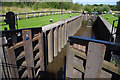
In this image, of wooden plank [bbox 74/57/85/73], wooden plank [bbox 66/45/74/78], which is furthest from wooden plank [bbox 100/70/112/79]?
wooden plank [bbox 66/45/74/78]

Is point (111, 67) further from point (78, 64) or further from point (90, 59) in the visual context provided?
point (78, 64)

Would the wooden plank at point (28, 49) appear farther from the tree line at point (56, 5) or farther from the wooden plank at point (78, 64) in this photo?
the tree line at point (56, 5)

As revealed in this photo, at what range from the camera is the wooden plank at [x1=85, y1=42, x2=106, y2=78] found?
7.63 ft

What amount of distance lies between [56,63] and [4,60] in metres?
4.77

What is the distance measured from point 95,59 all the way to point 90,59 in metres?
0.13

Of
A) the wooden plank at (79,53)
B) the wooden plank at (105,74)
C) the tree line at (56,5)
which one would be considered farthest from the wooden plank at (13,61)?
the tree line at (56,5)

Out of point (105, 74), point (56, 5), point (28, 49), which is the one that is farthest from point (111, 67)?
point (56, 5)

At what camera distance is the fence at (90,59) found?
90.6 inches

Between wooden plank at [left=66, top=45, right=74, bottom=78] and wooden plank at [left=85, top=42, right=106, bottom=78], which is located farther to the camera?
wooden plank at [left=66, top=45, right=74, bottom=78]

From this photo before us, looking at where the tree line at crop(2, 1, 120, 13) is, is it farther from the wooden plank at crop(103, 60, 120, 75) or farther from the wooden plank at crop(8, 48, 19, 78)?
the wooden plank at crop(8, 48, 19, 78)

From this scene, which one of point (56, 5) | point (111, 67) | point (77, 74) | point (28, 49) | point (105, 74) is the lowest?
point (77, 74)

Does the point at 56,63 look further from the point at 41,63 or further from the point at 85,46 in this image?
the point at 85,46

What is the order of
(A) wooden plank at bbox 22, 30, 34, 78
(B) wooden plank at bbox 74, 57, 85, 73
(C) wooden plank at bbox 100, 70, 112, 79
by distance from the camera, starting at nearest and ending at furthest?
(C) wooden plank at bbox 100, 70, 112, 79 → (B) wooden plank at bbox 74, 57, 85, 73 → (A) wooden plank at bbox 22, 30, 34, 78

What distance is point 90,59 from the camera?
2.49m
